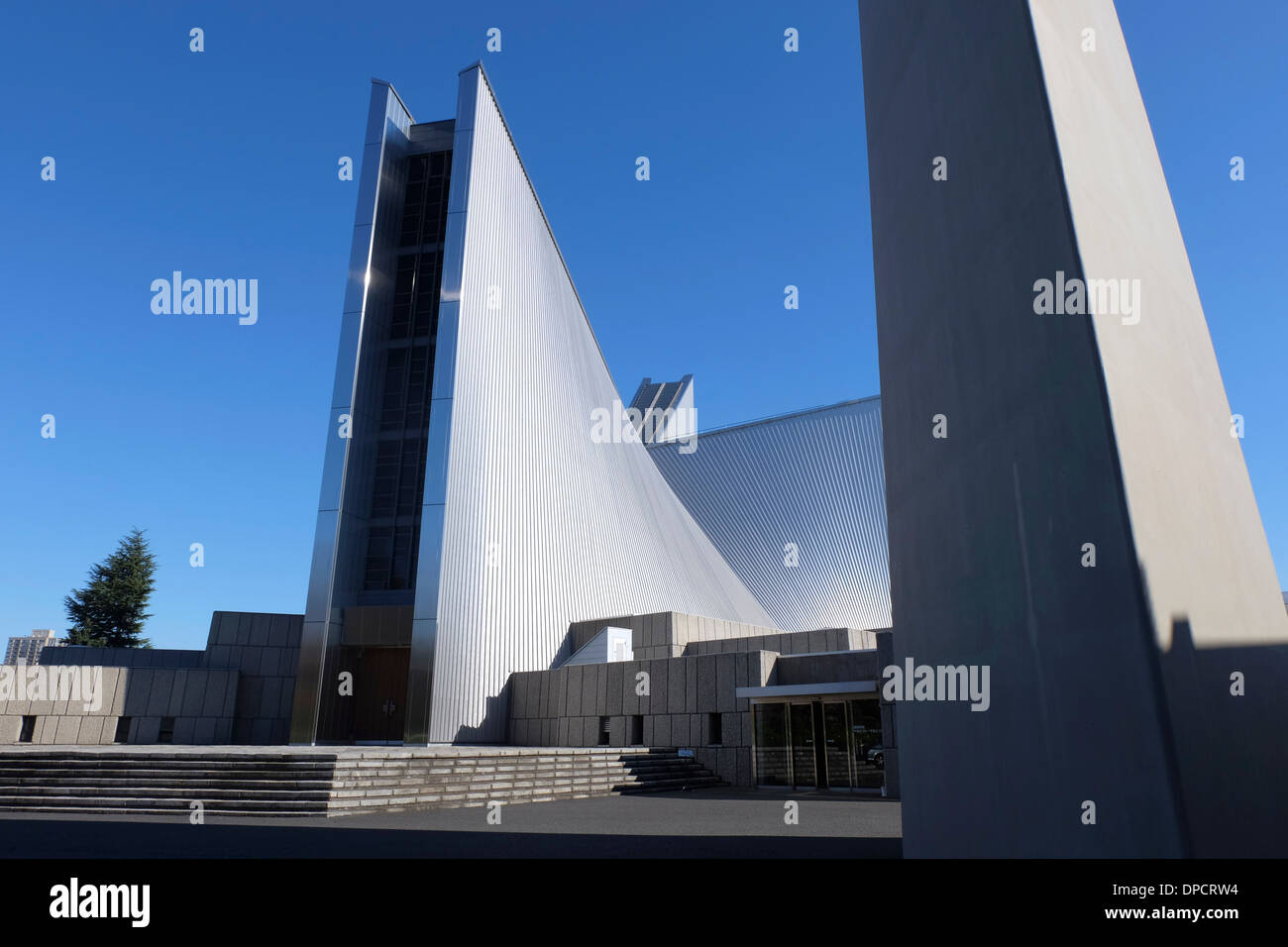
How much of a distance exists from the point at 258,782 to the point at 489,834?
4457 mm

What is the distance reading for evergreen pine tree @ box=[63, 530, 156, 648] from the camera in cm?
3741

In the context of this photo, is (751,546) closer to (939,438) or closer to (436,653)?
(436,653)

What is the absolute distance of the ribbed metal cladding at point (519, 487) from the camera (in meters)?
19.9

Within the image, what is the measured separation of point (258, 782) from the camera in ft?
35.6

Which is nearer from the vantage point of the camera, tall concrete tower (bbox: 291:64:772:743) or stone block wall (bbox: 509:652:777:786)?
stone block wall (bbox: 509:652:777:786)

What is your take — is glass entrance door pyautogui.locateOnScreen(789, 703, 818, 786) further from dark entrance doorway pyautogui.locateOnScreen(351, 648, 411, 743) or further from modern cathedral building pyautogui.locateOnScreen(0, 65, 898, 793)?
dark entrance doorway pyautogui.locateOnScreen(351, 648, 411, 743)

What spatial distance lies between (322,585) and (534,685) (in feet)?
19.5

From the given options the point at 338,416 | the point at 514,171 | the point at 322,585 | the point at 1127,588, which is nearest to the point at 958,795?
the point at 1127,588

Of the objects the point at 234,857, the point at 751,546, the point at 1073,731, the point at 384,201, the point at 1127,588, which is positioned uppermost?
the point at 384,201

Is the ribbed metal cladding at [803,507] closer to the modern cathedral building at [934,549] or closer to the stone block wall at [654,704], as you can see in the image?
the modern cathedral building at [934,549]

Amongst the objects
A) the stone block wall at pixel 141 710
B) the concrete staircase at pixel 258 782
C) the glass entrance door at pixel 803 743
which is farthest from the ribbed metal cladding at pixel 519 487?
the glass entrance door at pixel 803 743

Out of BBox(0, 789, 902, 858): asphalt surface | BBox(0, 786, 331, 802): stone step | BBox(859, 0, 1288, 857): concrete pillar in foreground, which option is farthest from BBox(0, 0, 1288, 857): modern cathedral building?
BBox(0, 789, 902, 858): asphalt surface

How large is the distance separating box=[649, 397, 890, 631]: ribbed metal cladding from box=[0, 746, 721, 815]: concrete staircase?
20529 mm
